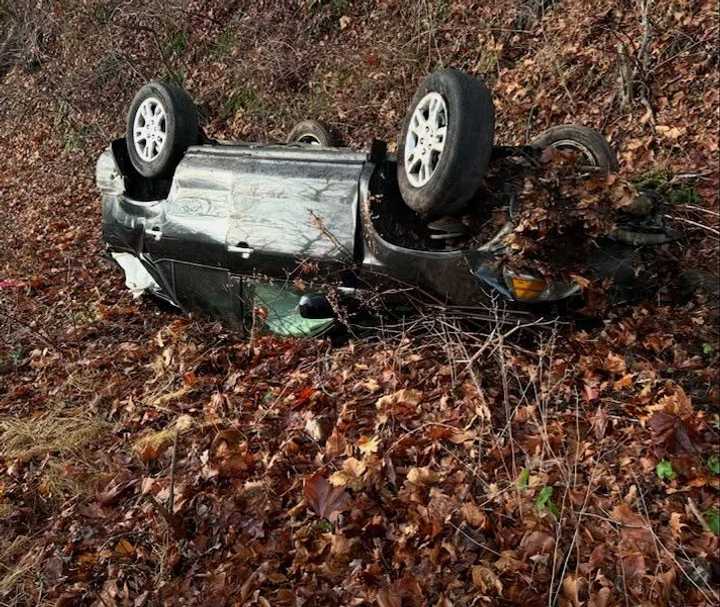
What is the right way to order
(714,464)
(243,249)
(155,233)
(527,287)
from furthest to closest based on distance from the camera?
(155,233) < (243,249) < (527,287) < (714,464)

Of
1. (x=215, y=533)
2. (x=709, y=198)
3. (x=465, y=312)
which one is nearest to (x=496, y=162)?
(x=465, y=312)

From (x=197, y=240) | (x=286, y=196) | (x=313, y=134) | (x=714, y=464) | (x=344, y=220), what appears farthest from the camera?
(x=313, y=134)

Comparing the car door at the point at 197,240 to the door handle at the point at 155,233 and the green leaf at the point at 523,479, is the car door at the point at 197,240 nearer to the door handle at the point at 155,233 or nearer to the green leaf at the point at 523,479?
the door handle at the point at 155,233

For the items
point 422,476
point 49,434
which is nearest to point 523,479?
point 422,476

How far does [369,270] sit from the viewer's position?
3793 millimetres

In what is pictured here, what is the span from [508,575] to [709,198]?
3.33 metres

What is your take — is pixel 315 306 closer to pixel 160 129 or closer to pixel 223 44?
pixel 160 129

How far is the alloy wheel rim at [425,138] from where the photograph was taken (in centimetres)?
363

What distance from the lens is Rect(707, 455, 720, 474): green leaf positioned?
2.70 m

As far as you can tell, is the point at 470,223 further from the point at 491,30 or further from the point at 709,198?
the point at 491,30

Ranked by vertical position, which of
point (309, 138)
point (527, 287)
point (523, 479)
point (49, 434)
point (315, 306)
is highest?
point (527, 287)

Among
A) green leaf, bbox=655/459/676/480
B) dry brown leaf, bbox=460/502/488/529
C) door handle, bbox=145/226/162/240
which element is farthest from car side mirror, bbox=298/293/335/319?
green leaf, bbox=655/459/676/480

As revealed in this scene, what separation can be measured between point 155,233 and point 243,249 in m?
1.08

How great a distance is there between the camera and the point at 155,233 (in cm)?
491
